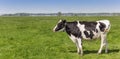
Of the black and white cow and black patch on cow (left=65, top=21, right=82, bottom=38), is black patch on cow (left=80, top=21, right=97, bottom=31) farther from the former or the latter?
black patch on cow (left=65, top=21, right=82, bottom=38)

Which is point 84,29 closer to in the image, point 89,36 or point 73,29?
→ point 89,36

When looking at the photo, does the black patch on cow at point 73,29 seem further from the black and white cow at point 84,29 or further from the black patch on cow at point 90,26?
the black patch on cow at point 90,26

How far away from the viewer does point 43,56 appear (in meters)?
17.8

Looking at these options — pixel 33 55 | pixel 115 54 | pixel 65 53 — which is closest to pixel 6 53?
pixel 33 55

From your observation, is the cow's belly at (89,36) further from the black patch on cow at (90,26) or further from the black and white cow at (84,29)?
the black patch on cow at (90,26)

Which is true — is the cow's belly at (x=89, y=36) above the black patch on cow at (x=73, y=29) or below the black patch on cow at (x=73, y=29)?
below

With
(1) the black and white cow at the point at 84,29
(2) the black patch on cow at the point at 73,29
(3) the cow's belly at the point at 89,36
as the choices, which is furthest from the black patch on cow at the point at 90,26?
(2) the black patch on cow at the point at 73,29

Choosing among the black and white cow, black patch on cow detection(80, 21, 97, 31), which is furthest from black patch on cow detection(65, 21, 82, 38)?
black patch on cow detection(80, 21, 97, 31)

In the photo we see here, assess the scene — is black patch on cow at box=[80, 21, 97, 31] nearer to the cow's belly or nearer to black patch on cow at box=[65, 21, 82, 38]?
the cow's belly

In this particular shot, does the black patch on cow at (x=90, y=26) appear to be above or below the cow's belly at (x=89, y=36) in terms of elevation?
above

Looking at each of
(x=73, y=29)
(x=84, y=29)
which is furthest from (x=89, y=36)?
(x=73, y=29)

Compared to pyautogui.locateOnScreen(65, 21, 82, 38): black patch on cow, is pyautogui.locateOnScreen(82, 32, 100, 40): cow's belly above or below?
below

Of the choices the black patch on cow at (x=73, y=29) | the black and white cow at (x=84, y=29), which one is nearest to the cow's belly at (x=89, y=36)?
the black and white cow at (x=84, y=29)

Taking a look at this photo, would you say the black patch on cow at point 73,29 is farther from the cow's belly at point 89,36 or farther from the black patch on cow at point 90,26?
the black patch on cow at point 90,26
